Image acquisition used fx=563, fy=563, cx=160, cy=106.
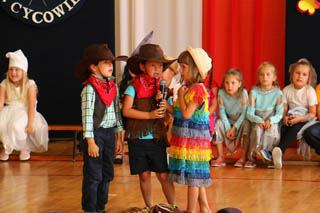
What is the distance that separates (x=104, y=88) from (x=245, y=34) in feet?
10.5

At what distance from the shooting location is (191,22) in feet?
A: 21.4

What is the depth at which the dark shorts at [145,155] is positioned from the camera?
11.6ft

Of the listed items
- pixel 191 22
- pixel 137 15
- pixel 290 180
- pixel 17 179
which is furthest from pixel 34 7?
pixel 290 180

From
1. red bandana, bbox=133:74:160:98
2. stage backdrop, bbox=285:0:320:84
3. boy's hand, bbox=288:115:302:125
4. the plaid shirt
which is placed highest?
stage backdrop, bbox=285:0:320:84

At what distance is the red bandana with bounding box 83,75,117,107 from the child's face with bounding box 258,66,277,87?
218 cm

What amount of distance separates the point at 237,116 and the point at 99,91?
2.27 meters

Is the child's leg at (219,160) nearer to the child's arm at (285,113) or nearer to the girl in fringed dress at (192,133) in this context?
the child's arm at (285,113)

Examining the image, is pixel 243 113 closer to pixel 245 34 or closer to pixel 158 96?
pixel 245 34

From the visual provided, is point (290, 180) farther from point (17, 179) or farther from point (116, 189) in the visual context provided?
point (17, 179)

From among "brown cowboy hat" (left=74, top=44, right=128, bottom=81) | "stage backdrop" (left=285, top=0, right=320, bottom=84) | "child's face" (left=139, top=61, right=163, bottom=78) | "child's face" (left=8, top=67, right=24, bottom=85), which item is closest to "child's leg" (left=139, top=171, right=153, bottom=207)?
"child's face" (left=139, top=61, right=163, bottom=78)

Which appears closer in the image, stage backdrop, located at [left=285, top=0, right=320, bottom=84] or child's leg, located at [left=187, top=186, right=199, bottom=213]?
child's leg, located at [left=187, top=186, right=199, bottom=213]

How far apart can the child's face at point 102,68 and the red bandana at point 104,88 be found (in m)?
0.05

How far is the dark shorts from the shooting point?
353cm

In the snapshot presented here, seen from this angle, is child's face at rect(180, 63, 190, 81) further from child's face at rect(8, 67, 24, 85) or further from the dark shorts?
child's face at rect(8, 67, 24, 85)
